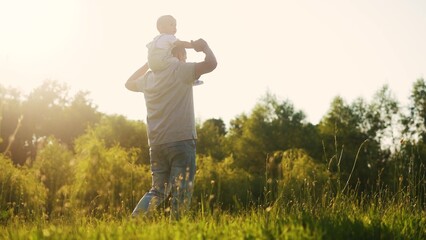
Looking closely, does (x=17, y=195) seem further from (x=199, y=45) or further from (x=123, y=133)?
(x=123, y=133)

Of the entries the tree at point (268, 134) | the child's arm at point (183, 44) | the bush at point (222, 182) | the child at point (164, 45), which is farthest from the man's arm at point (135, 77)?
the tree at point (268, 134)

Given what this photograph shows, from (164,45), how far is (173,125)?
79cm

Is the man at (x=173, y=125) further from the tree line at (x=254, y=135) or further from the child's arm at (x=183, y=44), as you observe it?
the tree line at (x=254, y=135)

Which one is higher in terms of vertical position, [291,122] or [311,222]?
[291,122]

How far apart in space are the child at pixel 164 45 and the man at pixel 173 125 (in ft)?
0.21

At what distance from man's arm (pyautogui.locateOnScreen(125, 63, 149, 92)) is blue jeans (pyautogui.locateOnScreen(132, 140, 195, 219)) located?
0.79m

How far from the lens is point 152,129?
502cm

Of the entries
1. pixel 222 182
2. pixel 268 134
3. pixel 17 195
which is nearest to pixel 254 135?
pixel 268 134

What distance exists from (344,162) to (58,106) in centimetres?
2750

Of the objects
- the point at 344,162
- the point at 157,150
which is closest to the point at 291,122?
the point at 344,162

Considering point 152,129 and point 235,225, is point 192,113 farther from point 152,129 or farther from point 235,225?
A: point 235,225

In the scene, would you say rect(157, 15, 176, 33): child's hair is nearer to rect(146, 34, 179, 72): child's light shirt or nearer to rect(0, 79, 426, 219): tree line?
rect(146, 34, 179, 72): child's light shirt

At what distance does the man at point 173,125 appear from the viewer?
188 inches

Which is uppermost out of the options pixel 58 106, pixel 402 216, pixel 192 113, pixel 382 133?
pixel 58 106
